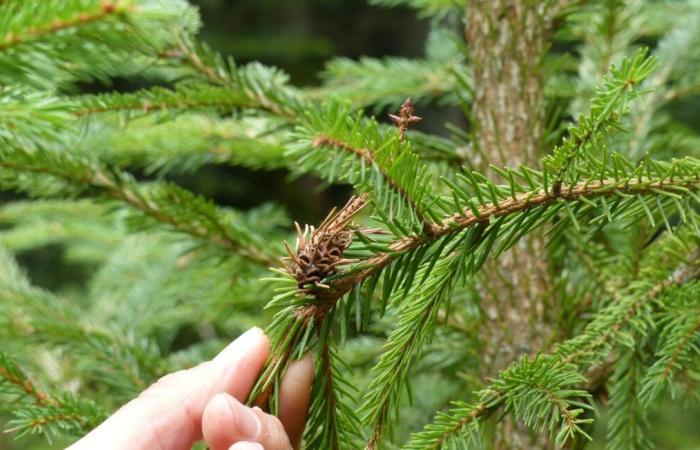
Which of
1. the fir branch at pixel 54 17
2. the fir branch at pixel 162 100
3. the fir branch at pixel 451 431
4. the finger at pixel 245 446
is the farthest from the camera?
the fir branch at pixel 162 100

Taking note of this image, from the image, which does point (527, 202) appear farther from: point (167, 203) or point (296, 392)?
point (167, 203)

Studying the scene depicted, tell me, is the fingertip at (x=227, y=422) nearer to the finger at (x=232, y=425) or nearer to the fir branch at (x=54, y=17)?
the finger at (x=232, y=425)

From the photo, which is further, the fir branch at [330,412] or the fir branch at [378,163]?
the fir branch at [330,412]

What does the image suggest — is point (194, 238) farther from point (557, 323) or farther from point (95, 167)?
point (557, 323)

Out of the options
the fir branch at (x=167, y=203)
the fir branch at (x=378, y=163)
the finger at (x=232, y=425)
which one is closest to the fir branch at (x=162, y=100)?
the fir branch at (x=167, y=203)

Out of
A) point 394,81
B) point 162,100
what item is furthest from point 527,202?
point 394,81

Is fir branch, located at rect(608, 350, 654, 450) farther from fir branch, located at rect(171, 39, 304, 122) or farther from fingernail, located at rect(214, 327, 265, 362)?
fir branch, located at rect(171, 39, 304, 122)

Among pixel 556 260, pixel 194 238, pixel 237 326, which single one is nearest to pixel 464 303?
pixel 556 260

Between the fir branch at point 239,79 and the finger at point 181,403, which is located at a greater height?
the fir branch at point 239,79
